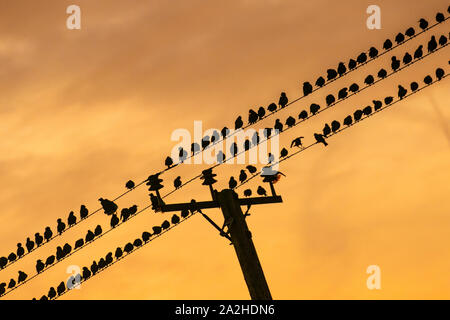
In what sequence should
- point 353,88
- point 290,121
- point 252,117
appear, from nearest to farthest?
point 290,121, point 252,117, point 353,88

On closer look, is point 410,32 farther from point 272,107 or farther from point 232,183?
point 232,183

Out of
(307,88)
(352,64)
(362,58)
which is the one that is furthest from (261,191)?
(362,58)

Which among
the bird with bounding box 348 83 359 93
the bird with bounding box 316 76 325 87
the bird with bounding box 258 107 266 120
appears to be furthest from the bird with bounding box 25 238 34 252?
the bird with bounding box 348 83 359 93

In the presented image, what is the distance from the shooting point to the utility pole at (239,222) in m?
19.5

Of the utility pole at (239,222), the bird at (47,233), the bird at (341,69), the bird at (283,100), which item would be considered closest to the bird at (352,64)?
the bird at (341,69)

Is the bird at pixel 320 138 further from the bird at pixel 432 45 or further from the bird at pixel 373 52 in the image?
the bird at pixel 432 45

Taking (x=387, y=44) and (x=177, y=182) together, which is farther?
(x=177, y=182)

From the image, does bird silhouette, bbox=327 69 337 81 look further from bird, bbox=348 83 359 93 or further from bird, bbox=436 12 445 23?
bird, bbox=436 12 445 23

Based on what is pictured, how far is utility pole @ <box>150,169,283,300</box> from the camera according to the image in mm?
19500

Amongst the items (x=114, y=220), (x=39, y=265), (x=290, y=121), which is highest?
(x=290, y=121)

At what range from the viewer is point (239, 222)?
20.4 meters
